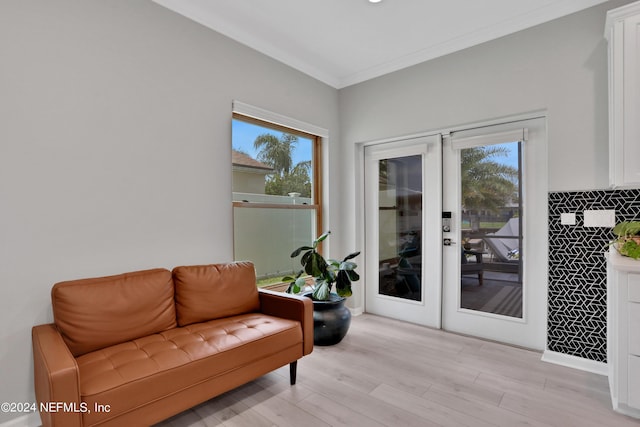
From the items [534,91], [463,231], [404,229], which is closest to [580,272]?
[463,231]

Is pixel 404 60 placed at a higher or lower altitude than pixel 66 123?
higher

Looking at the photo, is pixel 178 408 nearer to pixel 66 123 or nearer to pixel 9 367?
pixel 9 367

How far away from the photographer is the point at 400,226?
386 cm

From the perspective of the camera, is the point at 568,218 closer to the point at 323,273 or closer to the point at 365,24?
the point at 323,273

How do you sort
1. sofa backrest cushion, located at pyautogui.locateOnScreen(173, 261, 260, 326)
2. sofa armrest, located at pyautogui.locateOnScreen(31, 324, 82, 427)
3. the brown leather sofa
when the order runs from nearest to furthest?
sofa armrest, located at pyautogui.locateOnScreen(31, 324, 82, 427) → the brown leather sofa → sofa backrest cushion, located at pyautogui.locateOnScreen(173, 261, 260, 326)

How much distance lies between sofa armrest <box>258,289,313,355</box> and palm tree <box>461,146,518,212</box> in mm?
1987

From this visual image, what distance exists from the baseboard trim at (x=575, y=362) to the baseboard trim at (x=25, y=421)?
3611 mm

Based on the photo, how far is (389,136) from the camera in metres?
3.76

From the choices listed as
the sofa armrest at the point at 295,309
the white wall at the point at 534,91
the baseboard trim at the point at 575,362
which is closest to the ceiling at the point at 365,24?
the white wall at the point at 534,91

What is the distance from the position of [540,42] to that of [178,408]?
3726mm

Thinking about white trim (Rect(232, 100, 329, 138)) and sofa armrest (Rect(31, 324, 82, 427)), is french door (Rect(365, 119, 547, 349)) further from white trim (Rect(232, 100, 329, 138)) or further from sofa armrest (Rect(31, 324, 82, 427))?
sofa armrest (Rect(31, 324, 82, 427))

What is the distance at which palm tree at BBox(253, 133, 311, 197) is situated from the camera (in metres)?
3.41

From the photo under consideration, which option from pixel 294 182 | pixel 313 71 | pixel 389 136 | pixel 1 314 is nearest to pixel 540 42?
pixel 389 136

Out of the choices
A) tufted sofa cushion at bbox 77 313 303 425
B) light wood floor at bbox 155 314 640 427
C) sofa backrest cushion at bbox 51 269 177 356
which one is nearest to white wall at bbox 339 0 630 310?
light wood floor at bbox 155 314 640 427
